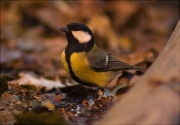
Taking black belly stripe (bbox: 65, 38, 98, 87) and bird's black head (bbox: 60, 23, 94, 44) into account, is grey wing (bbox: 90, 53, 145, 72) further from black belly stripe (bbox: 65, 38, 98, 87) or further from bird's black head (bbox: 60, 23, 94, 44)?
bird's black head (bbox: 60, 23, 94, 44)

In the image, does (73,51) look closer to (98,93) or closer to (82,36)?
(82,36)

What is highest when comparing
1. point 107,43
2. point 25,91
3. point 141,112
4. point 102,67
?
point 107,43

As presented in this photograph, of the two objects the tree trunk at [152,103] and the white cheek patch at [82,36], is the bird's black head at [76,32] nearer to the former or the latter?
the white cheek patch at [82,36]

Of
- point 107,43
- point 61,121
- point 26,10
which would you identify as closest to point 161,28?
point 107,43

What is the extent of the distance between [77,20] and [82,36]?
160 inches

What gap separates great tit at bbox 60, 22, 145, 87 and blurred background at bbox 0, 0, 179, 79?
7.60ft

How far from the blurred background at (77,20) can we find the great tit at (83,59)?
2.32 metres

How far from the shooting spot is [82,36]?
436 centimetres

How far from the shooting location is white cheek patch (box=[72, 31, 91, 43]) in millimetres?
4321

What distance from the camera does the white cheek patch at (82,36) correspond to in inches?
A: 170

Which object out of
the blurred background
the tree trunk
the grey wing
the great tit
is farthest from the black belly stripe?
the blurred background

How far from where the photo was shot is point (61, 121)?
8.47ft

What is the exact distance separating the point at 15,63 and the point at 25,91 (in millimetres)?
2834

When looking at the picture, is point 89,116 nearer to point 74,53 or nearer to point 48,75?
point 74,53
